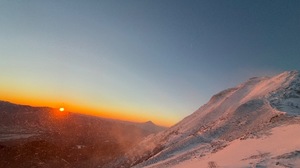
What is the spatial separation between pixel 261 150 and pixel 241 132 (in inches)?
315

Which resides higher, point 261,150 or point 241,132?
point 241,132

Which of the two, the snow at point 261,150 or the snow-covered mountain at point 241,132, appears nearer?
the snow at point 261,150

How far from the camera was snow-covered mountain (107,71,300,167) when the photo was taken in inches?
590

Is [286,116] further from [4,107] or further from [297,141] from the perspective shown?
[4,107]

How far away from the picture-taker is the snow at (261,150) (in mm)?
13320

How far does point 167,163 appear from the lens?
2052cm

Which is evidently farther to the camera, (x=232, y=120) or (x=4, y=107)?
(x=4, y=107)

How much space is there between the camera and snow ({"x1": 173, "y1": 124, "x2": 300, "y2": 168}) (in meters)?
13.3

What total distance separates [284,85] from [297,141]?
15.9 meters

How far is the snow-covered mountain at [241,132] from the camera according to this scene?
49.2ft

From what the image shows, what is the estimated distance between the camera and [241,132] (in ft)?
75.5

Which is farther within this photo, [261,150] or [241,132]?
[241,132]

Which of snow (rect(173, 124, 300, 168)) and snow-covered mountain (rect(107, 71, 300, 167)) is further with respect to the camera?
snow-covered mountain (rect(107, 71, 300, 167))

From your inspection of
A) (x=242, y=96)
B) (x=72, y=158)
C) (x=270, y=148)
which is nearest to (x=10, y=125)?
(x=72, y=158)
